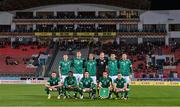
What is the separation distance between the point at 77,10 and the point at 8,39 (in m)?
11.6

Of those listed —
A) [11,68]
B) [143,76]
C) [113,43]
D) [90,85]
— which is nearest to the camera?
[90,85]

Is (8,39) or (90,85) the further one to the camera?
(8,39)

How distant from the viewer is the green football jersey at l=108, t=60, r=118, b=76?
23.0 metres

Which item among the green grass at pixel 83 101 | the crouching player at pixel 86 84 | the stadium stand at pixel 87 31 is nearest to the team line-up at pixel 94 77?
the crouching player at pixel 86 84

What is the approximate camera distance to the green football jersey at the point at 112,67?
75.4ft

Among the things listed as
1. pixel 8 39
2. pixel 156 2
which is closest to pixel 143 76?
pixel 156 2

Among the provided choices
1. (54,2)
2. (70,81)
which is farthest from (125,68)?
(54,2)

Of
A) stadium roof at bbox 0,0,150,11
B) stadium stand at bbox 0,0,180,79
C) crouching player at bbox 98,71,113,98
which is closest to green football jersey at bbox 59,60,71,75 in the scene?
crouching player at bbox 98,71,113,98

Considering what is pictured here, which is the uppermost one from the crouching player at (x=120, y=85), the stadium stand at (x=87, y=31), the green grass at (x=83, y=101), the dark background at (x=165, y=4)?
the dark background at (x=165, y=4)

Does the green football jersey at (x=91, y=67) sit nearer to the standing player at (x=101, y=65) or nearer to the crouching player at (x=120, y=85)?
the standing player at (x=101, y=65)

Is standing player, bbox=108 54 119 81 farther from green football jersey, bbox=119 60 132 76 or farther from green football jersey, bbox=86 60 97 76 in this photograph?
green football jersey, bbox=86 60 97 76

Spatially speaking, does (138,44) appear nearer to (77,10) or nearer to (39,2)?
(77,10)

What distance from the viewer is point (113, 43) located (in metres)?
71.7

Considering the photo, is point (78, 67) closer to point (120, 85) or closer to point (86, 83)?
point (86, 83)
